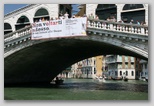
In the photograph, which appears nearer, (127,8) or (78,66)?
(127,8)

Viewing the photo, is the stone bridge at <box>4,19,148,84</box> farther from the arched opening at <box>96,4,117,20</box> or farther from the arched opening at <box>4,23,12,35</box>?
the arched opening at <box>4,23,12,35</box>

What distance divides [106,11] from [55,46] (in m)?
2.79

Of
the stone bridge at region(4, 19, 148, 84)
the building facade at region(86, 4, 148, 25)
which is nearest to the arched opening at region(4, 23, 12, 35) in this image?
the stone bridge at region(4, 19, 148, 84)

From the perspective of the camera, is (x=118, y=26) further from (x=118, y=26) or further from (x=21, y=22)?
(x=21, y=22)

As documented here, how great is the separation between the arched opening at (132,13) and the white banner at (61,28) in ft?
4.27

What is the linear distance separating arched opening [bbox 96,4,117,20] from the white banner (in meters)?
0.67

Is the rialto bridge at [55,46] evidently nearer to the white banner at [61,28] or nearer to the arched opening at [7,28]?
the white banner at [61,28]

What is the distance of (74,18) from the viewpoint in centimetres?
940

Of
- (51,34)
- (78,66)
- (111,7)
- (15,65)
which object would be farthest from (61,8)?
(78,66)

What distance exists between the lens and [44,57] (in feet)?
45.1

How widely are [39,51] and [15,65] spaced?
1.48m

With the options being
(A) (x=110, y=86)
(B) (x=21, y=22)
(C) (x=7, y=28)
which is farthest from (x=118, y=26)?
(A) (x=110, y=86)

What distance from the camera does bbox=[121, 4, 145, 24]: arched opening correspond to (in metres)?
9.25

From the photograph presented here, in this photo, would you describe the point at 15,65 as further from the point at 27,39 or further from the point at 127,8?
the point at 127,8
